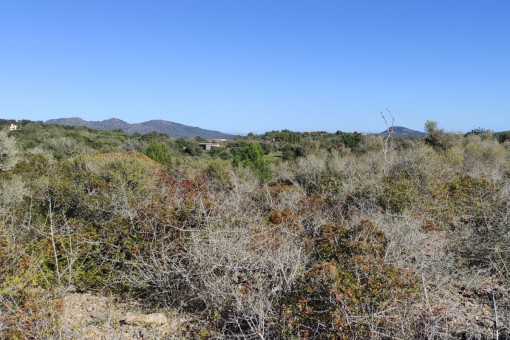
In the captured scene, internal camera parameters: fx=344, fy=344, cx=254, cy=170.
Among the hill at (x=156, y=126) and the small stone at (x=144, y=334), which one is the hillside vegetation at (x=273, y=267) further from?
the hill at (x=156, y=126)

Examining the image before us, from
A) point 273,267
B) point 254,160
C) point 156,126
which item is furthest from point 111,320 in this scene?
point 156,126

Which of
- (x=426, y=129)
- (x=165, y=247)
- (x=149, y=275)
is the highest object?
(x=426, y=129)

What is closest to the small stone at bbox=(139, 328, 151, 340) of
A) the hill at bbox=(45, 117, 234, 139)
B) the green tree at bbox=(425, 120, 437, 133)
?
the green tree at bbox=(425, 120, 437, 133)

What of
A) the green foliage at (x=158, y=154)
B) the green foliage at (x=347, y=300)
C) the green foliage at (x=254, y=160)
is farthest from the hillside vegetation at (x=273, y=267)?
the green foliage at (x=158, y=154)

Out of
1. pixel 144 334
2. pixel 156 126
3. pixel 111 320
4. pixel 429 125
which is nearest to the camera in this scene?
pixel 144 334

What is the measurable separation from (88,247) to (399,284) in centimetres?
412

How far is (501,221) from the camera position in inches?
207

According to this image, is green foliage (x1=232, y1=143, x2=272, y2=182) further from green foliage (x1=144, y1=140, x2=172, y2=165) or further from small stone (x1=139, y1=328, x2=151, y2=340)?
small stone (x1=139, y1=328, x2=151, y2=340)

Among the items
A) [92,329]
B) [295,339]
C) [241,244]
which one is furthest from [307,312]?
[92,329]

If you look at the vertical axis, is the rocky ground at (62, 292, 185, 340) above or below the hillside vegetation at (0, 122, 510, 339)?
below

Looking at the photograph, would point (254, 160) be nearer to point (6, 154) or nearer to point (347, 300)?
point (6, 154)

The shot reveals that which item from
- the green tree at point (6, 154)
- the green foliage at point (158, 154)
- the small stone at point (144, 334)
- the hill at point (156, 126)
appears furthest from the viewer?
the hill at point (156, 126)

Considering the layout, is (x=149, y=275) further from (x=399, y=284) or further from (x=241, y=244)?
(x=399, y=284)

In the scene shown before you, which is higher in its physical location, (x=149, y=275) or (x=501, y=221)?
(x=501, y=221)
